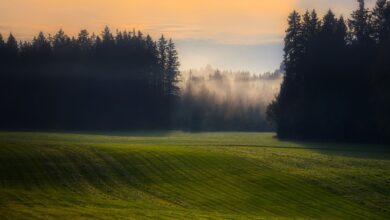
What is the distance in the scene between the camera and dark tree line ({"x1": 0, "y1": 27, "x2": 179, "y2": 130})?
115375mm

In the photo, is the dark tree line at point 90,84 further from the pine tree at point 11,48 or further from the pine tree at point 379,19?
the pine tree at point 379,19

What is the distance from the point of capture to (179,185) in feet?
123

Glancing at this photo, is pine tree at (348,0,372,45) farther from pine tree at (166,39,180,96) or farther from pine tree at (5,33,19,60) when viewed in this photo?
pine tree at (5,33,19,60)

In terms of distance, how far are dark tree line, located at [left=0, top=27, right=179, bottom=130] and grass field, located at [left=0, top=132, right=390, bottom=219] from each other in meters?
68.1

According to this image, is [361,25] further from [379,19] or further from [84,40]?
[84,40]

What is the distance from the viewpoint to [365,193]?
38.0 metres

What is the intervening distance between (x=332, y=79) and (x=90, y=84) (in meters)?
52.5

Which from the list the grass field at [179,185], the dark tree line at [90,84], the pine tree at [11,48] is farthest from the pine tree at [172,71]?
the grass field at [179,185]

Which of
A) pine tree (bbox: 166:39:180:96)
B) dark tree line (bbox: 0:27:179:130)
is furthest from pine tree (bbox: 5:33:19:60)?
pine tree (bbox: 166:39:180:96)

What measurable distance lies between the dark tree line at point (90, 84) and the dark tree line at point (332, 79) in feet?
111

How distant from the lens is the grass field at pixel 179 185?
2920 cm

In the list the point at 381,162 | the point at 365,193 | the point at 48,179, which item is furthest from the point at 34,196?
the point at 381,162

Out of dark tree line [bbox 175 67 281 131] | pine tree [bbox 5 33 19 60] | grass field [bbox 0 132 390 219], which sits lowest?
grass field [bbox 0 132 390 219]

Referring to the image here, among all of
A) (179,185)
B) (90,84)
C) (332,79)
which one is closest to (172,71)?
(90,84)
